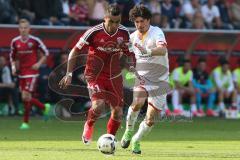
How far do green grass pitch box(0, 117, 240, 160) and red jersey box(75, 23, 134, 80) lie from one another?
1302 millimetres

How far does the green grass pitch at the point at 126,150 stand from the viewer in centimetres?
1297

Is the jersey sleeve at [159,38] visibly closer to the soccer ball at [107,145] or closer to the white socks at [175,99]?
the soccer ball at [107,145]

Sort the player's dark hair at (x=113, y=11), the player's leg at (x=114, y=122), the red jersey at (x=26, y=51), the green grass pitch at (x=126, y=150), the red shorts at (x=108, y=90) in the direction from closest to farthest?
1. the green grass pitch at (x=126, y=150)
2. the player's dark hair at (x=113, y=11)
3. the player's leg at (x=114, y=122)
4. the red shorts at (x=108, y=90)
5. the red jersey at (x=26, y=51)

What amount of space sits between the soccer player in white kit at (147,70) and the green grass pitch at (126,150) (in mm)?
428

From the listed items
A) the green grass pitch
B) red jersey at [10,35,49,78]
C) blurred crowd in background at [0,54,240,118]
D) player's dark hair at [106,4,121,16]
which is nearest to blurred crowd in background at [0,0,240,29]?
blurred crowd in background at [0,54,240,118]

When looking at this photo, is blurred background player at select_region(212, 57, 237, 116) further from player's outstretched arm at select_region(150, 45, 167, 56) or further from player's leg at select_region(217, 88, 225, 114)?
player's outstretched arm at select_region(150, 45, 167, 56)

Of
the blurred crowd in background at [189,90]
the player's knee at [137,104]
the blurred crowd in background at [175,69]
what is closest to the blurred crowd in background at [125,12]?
the blurred crowd in background at [175,69]

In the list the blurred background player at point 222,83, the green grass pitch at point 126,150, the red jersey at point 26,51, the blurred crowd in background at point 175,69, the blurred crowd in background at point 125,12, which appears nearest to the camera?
the green grass pitch at point 126,150

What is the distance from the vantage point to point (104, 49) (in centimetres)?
1411

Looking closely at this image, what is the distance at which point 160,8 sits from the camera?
2603 cm

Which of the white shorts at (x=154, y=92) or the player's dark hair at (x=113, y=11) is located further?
the white shorts at (x=154, y=92)

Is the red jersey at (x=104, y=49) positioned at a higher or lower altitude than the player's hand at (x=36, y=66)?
higher

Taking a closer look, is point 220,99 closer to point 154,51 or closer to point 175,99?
point 175,99

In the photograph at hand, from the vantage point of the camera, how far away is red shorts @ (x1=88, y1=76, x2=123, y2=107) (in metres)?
14.0
